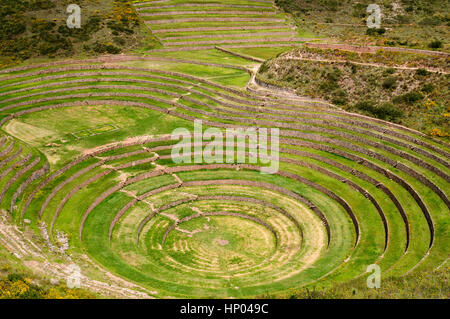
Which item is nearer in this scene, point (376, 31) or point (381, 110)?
point (381, 110)

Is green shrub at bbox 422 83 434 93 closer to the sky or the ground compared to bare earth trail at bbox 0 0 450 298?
closer to the sky

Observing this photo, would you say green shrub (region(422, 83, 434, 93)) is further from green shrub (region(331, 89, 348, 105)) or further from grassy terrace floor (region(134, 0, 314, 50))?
grassy terrace floor (region(134, 0, 314, 50))

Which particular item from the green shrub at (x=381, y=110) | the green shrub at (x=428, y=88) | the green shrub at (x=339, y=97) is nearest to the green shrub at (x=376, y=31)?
the green shrub at (x=339, y=97)

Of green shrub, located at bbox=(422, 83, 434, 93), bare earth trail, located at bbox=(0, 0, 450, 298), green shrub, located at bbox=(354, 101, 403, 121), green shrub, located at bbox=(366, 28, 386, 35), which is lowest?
bare earth trail, located at bbox=(0, 0, 450, 298)

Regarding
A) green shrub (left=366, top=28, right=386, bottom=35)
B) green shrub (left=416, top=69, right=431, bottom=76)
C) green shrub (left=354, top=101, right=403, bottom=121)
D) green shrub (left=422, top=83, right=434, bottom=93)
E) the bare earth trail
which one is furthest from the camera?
green shrub (left=366, top=28, right=386, bottom=35)

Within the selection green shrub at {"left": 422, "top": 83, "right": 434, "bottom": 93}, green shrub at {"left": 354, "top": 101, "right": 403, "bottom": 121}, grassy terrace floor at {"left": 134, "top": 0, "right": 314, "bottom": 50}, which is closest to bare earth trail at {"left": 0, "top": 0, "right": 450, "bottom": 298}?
green shrub at {"left": 354, "top": 101, "right": 403, "bottom": 121}

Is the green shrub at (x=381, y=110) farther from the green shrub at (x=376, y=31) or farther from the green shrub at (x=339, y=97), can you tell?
Result: the green shrub at (x=376, y=31)

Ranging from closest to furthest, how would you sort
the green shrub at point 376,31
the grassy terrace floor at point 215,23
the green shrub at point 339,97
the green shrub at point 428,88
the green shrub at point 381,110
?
the green shrub at point 381,110
the green shrub at point 428,88
the green shrub at point 339,97
the green shrub at point 376,31
the grassy terrace floor at point 215,23

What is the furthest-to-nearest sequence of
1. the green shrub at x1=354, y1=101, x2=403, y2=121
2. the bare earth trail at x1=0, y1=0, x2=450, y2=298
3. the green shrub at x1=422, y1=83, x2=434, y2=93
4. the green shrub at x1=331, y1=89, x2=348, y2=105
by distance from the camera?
the green shrub at x1=331, y1=89, x2=348, y2=105
the green shrub at x1=422, y1=83, x2=434, y2=93
the green shrub at x1=354, y1=101, x2=403, y2=121
the bare earth trail at x1=0, y1=0, x2=450, y2=298

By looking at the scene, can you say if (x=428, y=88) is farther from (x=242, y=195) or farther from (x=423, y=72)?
(x=242, y=195)

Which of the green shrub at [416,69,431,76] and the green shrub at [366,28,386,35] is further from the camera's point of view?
the green shrub at [366,28,386,35]

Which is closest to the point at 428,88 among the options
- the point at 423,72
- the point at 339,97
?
the point at 423,72

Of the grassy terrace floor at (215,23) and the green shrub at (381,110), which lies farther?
the grassy terrace floor at (215,23)
